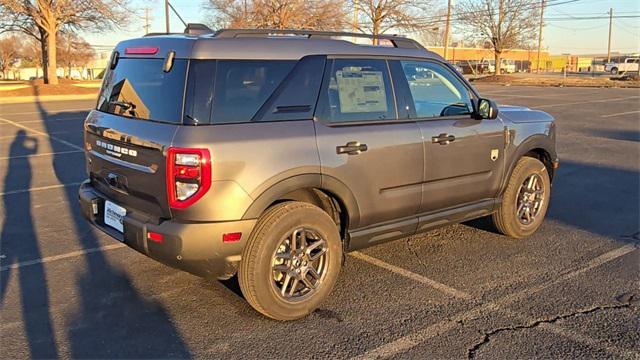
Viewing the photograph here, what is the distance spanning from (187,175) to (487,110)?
2.77 m

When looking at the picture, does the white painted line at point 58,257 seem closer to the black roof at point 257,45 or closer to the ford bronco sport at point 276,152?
the ford bronco sport at point 276,152

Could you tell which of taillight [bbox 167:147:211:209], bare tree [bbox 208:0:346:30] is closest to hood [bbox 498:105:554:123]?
taillight [bbox 167:147:211:209]

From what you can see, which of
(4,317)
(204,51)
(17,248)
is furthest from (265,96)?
(17,248)

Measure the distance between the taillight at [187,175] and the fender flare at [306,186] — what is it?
0.34 metres

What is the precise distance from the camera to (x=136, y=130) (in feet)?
11.8

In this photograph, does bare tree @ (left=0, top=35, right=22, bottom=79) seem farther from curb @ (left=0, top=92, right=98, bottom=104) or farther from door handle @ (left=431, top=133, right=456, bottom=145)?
door handle @ (left=431, top=133, right=456, bottom=145)

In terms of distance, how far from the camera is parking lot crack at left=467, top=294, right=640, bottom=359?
11.0ft

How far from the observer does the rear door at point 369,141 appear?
3863 mm

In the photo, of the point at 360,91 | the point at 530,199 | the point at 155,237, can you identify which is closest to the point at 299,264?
the point at 155,237

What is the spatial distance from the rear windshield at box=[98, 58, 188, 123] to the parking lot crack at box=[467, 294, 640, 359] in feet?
7.56

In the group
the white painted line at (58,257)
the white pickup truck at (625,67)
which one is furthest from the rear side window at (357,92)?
the white pickup truck at (625,67)

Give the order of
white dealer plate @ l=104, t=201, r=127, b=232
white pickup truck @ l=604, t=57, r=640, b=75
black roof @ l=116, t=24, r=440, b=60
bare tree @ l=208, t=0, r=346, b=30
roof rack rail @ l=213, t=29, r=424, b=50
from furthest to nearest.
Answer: white pickup truck @ l=604, t=57, r=640, b=75, bare tree @ l=208, t=0, r=346, b=30, white dealer plate @ l=104, t=201, r=127, b=232, roof rack rail @ l=213, t=29, r=424, b=50, black roof @ l=116, t=24, r=440, b=60

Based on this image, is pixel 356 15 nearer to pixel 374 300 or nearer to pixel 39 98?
pixel 39 98

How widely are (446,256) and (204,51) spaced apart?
9.38 ft
